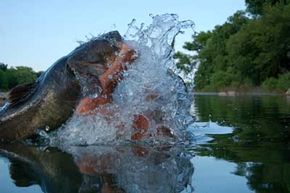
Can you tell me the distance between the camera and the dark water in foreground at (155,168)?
293 centimetres

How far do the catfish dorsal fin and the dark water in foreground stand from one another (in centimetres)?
82

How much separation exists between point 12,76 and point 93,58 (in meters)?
103

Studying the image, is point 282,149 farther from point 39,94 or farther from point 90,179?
point 39,94

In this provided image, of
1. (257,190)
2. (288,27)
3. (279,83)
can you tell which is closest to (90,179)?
(257,190)

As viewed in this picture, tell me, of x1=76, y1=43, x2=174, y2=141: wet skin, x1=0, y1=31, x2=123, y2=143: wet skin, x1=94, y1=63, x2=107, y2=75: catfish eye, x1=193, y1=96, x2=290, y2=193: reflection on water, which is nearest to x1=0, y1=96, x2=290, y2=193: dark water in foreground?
x1=193, y1=96, x2=290, y2=193: reflection on water

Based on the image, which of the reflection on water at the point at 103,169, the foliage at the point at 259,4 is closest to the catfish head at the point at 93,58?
the reflection on water at the point at 103,169

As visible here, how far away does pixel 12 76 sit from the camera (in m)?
105

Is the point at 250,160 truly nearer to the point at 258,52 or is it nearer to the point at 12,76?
the point at 258,52

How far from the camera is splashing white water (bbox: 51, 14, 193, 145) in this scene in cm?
554

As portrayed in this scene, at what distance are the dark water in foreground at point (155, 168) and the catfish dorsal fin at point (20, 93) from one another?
0.82 m

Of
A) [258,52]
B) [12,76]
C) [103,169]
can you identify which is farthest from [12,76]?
[103,169]

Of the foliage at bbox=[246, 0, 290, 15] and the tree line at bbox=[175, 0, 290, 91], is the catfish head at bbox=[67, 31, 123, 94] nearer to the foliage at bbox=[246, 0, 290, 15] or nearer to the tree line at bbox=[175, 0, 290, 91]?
the tree line at bbox=[175, 0, 290, 91]

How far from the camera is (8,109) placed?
6.00 metres

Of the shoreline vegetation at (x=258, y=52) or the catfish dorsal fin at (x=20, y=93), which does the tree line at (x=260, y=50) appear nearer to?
the shoreline vegetation at (x=258, y=52)
